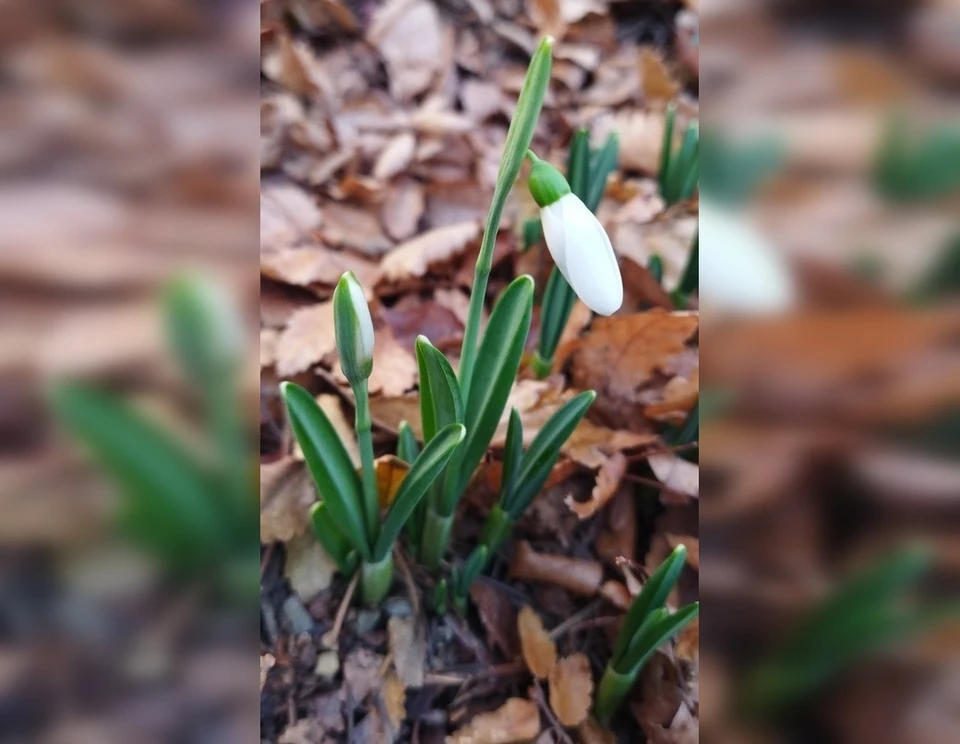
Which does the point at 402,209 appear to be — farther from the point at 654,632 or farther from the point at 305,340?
the point at 654,632

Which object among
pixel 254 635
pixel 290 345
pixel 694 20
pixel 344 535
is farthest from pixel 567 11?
pixel 254 635

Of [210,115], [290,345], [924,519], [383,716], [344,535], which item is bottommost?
[383,716]

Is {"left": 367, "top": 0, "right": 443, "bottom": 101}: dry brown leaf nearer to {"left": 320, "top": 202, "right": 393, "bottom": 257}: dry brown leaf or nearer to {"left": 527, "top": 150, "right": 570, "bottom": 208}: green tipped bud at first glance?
{"left": 320, "top": 202, "right": 393, "bottom": 257}: dry brown leaf

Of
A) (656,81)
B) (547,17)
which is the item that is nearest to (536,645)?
(656,81)

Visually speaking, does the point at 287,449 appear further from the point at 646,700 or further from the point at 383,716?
the point at 646,700

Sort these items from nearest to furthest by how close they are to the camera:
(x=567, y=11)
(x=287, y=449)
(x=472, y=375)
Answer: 1. (x=472, y=375)
2. (x=287, y=449)
3. (x=567, y=11)

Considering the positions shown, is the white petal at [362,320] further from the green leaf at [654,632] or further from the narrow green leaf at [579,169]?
the narrow green leaf at [579,169]

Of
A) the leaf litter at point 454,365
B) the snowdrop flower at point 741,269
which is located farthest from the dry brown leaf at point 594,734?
the snowdrop flower at point 741,269
